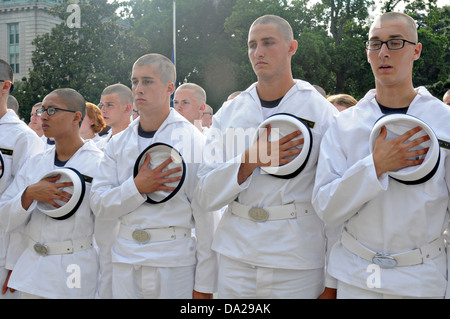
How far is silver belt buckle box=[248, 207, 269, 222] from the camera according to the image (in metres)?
3.62

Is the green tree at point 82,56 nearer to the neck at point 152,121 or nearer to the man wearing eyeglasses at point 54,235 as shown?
the man wearing eyeglasses at point 54,235

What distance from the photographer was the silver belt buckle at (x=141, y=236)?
3.95m

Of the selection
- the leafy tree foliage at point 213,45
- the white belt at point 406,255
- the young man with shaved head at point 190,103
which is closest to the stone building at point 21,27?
the leafy tree foliage at point 213,45

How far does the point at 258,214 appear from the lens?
3641mm

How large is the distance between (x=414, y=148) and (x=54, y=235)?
2859mm

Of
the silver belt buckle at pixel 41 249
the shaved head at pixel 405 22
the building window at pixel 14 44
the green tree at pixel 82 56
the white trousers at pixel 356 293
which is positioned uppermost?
the building window at pixel 14 44

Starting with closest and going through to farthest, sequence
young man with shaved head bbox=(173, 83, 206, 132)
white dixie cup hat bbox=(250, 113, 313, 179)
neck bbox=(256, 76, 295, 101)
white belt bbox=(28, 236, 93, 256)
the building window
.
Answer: white dixie cup hat bbox=(250, 113, 313, 179) < neck bbox=(256, 76, 295, 101) < white belt bbox=(28, 236, 93, 256) < young man with shaved head bbox=(173, 83, 206, 132) < the building window

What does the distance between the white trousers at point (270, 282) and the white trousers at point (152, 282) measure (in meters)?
0.44

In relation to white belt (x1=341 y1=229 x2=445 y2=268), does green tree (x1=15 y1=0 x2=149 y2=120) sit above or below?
above

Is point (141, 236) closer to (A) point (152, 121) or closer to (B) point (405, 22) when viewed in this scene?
(A) point (152, 121)

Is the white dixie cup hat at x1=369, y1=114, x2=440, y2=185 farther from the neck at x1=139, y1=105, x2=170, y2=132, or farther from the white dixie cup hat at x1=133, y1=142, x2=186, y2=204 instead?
the neck at x1=139, y1=105, x2=170, y2=132

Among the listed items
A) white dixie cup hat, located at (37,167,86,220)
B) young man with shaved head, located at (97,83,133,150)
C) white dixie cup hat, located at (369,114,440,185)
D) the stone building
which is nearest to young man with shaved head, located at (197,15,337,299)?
white dixie cup hat, located at (369,114,440,185)

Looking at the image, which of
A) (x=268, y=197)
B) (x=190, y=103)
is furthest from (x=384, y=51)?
Result: (x=190, y=103)

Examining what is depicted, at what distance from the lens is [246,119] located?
387 cm
